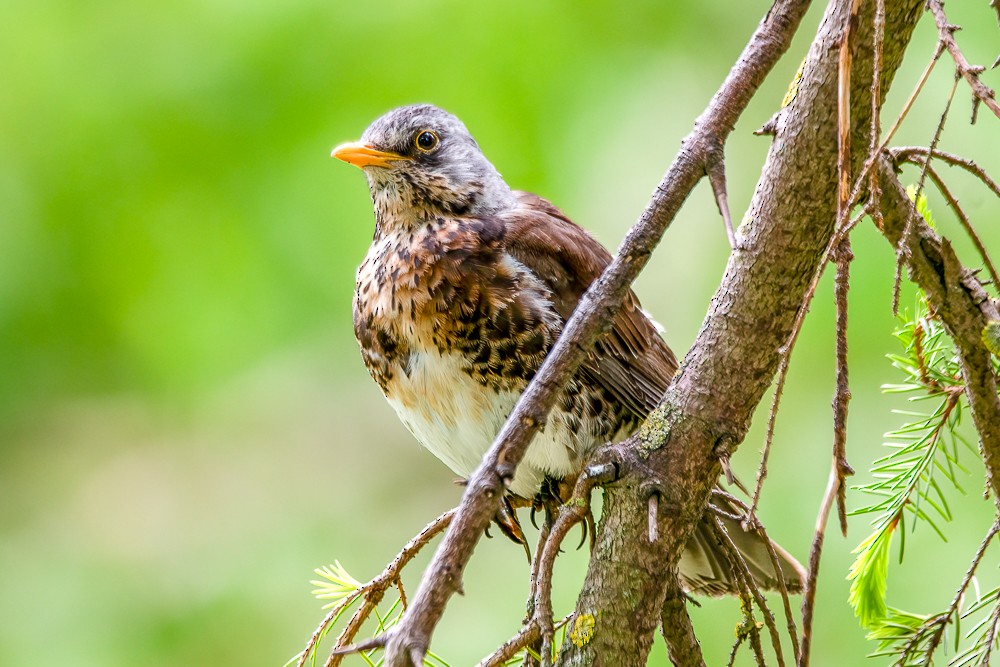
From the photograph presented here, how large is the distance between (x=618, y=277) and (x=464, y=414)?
81 cm

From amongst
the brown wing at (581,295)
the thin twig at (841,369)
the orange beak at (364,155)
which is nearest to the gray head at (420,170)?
the orange beak at (364,155)

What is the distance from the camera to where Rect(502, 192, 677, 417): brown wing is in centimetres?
204

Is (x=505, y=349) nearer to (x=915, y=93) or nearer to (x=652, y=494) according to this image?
(x=652, y=494)

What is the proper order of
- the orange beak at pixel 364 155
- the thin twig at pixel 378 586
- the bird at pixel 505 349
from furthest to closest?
the orange beak at pixel 364 155 < the bird at pixel 505 349 < the thin twig at pixel 378 586

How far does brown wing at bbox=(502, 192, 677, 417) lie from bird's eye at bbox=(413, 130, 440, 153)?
0.93 ft

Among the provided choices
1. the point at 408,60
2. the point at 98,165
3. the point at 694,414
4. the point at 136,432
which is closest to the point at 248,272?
the point at 98,165

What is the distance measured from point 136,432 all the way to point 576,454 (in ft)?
9.22

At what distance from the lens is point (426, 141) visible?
7.91 feet

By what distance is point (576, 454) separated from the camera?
203 cm

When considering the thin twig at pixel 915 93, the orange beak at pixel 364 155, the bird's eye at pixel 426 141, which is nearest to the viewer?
the thin twig at pixel 915 93

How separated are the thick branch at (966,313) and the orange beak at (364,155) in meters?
1.16

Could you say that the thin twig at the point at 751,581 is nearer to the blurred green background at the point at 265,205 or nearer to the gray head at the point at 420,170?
the gray head at the point at 420,170

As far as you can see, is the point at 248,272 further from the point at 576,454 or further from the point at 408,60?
the point at 576,454

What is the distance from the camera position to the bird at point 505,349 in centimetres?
197
